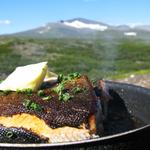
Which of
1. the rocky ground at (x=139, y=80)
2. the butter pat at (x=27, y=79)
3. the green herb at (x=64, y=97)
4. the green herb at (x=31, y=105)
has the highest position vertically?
the butter pat at (x=27, y=79)

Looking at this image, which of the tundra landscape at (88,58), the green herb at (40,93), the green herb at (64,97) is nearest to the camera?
the green herb at (64,97)

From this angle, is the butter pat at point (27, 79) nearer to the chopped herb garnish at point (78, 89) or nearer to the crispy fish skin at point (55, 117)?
the crispy fish skin at point (55, 117)

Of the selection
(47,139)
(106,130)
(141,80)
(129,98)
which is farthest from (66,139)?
(141,80)

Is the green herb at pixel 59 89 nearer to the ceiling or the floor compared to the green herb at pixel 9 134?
nearer to the ceiling

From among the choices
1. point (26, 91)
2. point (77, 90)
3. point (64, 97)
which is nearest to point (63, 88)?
point (77, 90)

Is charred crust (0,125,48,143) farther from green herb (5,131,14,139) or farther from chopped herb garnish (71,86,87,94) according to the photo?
chopped herb garnish (71,86,87,94)

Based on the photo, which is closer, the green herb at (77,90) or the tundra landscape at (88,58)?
the green herb at (77,90)

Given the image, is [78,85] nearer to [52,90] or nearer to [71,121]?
[52,90]

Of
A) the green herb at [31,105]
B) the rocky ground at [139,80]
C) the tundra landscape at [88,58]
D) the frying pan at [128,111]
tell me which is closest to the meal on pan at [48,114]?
the green herb at [31,105]
